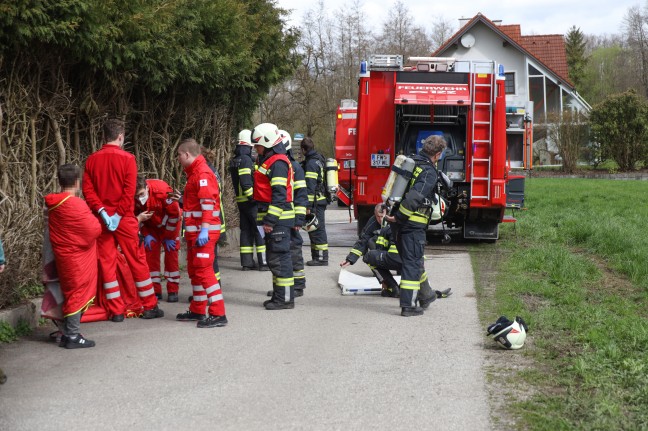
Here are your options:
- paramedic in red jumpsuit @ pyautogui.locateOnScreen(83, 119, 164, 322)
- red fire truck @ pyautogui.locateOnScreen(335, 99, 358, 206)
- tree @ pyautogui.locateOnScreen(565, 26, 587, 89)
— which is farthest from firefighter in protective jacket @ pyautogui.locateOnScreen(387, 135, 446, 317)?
tree @ pyautogui.locateOnScreen(565, 26, 587, 89)

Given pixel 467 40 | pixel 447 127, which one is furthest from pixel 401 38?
pixel 447 127

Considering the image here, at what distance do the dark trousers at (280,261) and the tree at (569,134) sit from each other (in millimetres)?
34749

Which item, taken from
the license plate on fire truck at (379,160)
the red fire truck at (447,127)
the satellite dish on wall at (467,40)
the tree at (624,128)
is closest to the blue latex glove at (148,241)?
the red fire truck at (447,127)

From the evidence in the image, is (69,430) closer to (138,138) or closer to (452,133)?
(138,138)

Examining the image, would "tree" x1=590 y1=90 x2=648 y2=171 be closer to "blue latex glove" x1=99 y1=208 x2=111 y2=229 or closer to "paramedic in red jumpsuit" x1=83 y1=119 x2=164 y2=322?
"paramedic in red jumpsuit" x1=83 y1=119 x2=164 y2=322

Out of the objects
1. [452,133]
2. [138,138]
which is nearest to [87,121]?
[138,138]

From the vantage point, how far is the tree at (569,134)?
41812mm

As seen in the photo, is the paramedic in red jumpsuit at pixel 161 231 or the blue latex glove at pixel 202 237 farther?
the paramedic in red jumpsuit at pixel 161 231

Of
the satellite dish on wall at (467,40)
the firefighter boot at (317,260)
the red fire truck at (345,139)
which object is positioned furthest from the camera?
the satellite dish on wall at (467,40)

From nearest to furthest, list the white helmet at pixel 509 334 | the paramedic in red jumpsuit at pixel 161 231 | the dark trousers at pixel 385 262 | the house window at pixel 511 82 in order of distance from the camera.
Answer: the white helmet at pixel 509 334
the paramedic in red jumpsuit at pixel 161 231
the dark trousers at pixel 385 262
the house window at pixel 511 82

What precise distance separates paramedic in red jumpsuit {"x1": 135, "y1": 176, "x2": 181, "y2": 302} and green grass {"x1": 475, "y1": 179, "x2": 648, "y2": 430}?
3.48 m

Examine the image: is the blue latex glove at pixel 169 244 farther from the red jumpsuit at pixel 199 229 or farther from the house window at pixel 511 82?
the house window at pixel 511 82

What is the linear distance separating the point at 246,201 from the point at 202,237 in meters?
4.00

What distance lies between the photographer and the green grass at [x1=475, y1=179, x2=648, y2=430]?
5.58 meters
